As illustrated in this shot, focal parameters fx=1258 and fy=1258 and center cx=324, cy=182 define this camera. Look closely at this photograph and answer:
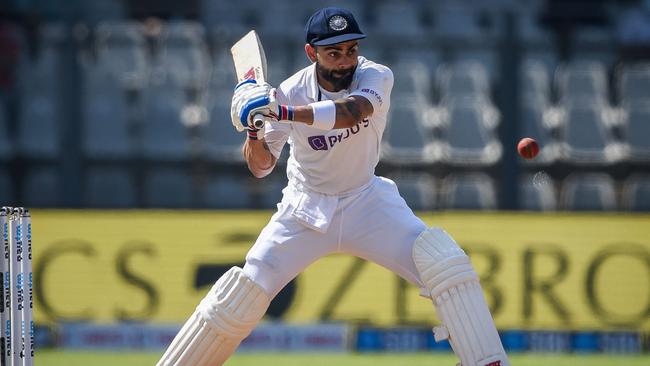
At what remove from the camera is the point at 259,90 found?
4.16 m

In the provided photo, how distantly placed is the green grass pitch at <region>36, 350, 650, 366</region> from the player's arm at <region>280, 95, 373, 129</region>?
3.22 metres

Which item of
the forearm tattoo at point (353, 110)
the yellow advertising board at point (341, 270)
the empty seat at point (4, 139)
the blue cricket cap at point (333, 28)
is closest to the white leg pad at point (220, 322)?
the forearm tattoo at point (353, 110)

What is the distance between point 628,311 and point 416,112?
282 cm

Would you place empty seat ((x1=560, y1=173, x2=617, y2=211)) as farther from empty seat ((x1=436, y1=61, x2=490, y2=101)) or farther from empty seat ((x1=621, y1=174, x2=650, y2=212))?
empty seat ((x1=436, y1=61, x2=490, y2=101))

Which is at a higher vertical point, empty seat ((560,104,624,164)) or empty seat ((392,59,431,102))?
empty seat ((392,59,431,102))

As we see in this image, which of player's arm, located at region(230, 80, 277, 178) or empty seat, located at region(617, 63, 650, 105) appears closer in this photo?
player's arm, located at region(230, 80, 277, 178)

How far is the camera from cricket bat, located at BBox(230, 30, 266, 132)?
443cm

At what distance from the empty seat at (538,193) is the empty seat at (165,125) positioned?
8.85 feet

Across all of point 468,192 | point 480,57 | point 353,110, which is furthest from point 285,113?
point 480,57

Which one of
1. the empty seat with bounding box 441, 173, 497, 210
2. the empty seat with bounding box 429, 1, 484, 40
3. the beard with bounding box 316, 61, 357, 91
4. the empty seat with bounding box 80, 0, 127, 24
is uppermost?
the empty seat with bounding box 80, 0, 127, 24

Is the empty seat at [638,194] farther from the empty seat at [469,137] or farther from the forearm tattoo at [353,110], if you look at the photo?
the forearm tattoo at [353,110]

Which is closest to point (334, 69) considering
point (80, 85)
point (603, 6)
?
point (80, 85)

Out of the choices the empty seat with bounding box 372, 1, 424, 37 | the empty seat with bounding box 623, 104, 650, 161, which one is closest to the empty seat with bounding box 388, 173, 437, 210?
the empty seat with bounding box 372, 1, 424, 37

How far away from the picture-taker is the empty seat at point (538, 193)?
1004 centimetres
